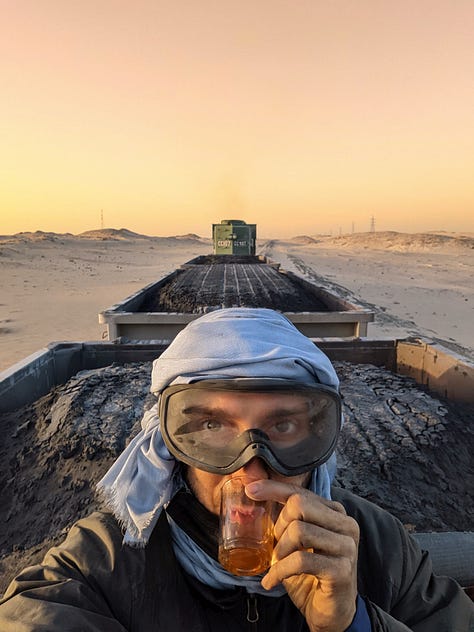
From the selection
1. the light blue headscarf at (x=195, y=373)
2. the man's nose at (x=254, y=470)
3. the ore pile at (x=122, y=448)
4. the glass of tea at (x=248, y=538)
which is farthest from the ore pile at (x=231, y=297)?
the glass of tea at (x=248, y=538)

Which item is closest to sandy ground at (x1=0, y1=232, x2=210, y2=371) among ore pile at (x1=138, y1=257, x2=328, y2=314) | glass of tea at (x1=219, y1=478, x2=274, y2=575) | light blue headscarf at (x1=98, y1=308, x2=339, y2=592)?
ore pile at (x1=138, y1=257, x2=328, y2=314)

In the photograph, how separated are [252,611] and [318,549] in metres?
0.44

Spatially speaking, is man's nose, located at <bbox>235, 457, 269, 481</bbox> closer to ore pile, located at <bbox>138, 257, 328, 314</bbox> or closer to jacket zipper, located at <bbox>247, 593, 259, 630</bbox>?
jacket zipper, located at <bbox>247, 593, 259, 630</bbox>

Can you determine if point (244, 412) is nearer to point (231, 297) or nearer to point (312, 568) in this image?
point (312, 568)

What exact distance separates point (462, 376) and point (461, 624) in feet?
9.26

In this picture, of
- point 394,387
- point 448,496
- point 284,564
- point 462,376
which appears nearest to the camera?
point 284,564

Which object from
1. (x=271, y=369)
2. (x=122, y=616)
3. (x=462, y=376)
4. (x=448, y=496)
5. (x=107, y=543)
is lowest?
(x=448, y=496)

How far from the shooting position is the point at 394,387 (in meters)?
4.19

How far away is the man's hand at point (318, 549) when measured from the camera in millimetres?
970

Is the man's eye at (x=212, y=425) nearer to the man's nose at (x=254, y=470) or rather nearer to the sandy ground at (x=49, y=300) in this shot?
the man's nose at (x=254, y=470)

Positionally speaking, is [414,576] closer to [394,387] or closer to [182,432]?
[182,432]

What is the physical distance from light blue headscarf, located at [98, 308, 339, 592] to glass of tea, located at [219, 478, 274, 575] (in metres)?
0.33

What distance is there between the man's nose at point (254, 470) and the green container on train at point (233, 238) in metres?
21.7

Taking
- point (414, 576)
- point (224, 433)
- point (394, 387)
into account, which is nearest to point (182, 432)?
point (224, 433)
